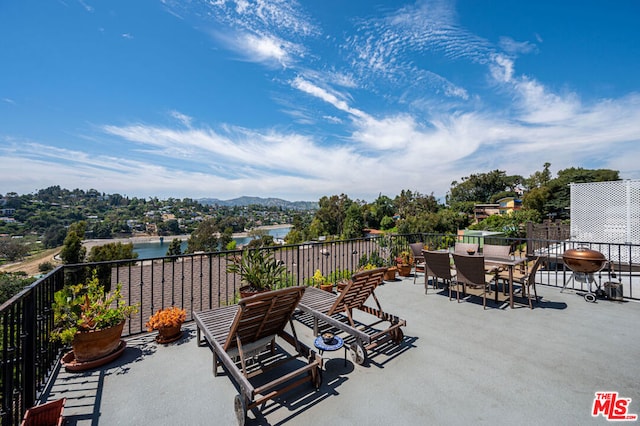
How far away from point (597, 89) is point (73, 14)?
19.2 m

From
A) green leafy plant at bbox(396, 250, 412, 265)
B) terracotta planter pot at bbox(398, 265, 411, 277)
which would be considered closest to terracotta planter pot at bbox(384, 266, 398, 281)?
terracotta planter pot at bbox(398, 265, 411, 277)

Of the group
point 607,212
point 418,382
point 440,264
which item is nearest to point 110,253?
point 440,264

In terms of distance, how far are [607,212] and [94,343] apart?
54.2 ft

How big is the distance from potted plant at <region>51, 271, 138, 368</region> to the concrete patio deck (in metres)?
0.17

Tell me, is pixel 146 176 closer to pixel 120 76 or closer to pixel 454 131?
pixel 120 76

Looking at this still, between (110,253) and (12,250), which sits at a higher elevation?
(110,253)

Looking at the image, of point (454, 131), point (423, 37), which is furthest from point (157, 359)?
point (454, 131)

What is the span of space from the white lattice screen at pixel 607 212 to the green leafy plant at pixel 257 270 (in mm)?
14144

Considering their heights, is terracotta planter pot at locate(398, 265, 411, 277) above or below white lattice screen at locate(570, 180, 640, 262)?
below

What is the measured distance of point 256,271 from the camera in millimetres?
3676

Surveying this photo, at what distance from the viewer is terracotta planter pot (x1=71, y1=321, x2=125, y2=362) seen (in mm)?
2502

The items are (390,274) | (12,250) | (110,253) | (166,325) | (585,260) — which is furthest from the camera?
(12,250)

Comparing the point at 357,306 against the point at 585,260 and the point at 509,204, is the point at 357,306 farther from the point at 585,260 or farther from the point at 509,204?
the point at 509,204

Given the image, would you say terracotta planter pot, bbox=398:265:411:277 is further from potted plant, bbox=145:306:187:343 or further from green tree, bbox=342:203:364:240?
green tree, bbox=342:203:364:240
